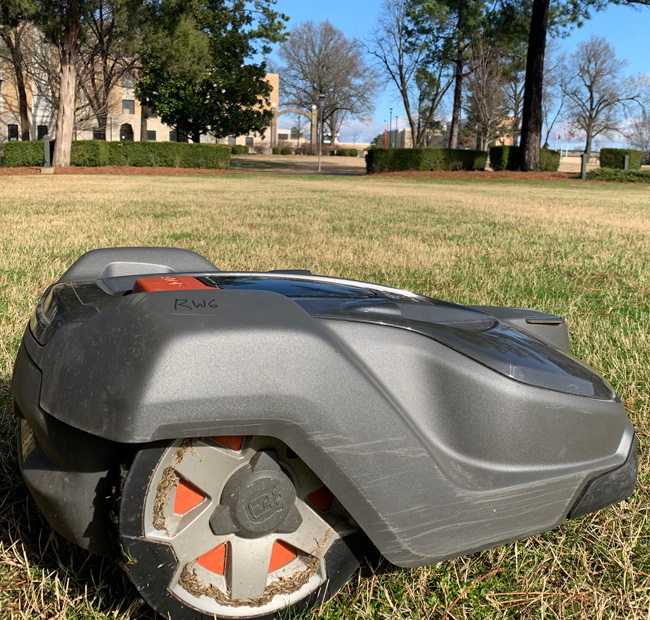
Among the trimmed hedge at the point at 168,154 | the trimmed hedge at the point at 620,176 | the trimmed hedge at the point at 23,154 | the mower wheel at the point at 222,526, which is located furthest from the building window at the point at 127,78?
the mower wheel at the point at 222,526

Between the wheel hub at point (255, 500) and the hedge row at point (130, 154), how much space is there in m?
28.8

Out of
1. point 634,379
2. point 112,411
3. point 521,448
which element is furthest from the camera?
point 634,379

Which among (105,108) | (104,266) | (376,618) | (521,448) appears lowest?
(376,618)

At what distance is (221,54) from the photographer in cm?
3931

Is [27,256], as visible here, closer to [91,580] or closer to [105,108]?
[91,580]

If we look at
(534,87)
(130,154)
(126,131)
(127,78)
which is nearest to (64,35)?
(130,154)

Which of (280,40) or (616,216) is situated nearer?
(616,216)

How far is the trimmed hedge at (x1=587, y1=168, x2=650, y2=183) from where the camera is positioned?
31359 mm

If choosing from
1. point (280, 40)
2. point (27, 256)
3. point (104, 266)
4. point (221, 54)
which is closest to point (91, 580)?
point (104, 266)

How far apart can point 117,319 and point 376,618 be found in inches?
35.8

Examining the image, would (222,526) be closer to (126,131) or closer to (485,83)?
(485,83)

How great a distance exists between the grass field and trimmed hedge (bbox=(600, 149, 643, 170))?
73.9ft

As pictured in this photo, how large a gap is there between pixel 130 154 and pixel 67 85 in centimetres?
470

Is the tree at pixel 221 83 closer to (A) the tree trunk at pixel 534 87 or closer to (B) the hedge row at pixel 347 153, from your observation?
(A) the tree trunk at pixel 534 87
